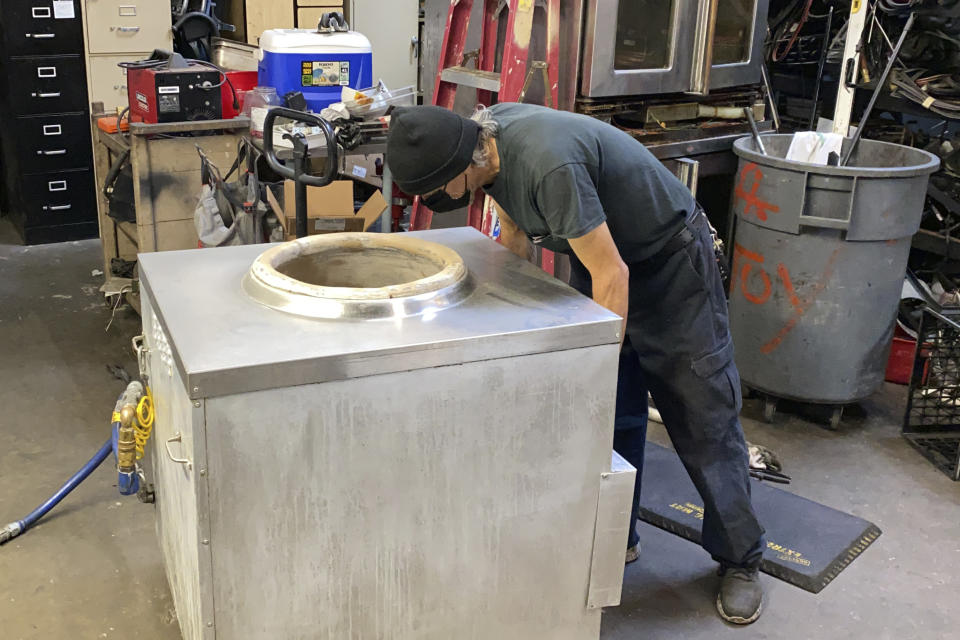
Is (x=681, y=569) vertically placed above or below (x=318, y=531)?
below

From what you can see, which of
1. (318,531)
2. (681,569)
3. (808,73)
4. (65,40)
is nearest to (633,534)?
(681,569)

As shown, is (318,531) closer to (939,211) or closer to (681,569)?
(681,569)

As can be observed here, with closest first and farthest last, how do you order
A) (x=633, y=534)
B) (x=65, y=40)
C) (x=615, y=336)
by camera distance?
(x=615, y=336)
(x=633, y=534)
(x=65, y=40)

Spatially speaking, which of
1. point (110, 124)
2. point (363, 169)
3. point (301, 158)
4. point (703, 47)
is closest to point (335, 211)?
point (363, 169)

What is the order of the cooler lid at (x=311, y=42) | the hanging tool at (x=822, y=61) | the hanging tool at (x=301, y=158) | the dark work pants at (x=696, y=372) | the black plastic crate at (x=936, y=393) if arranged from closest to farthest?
the dark work pants at (x=696, y=372)
the hanging tool at (x=301, y=158)
the black plastic crate at (x=936, y=393)
the cooler lid at (x=311, y=42)
the hanging tool at (x=822, y=61)

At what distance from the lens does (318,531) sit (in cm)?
155

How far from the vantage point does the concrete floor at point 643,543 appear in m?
2.24

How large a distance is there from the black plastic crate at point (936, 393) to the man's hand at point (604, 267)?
1629mm

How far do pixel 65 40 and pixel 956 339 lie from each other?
4.07 metres

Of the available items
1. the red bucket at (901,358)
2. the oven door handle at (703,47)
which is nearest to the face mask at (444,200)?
the oven door handle at (703,47)

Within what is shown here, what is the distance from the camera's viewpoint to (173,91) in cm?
346

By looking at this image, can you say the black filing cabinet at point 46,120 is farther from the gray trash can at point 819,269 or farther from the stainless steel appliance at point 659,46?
the gray trash can at point 819,269

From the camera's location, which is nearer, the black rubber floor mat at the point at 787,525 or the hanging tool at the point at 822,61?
the black rubber floor mat at the point at 787,525

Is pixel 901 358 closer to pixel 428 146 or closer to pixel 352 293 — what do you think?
pixel 428 146
